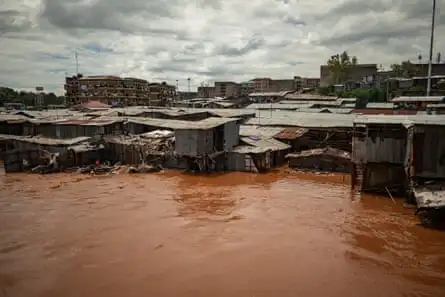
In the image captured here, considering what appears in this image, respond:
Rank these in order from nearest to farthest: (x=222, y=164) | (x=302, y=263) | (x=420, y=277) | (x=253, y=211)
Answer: (x=420, y=277) < (x=302, y=263) < (x=253, y=211) < (x=222, y=164)

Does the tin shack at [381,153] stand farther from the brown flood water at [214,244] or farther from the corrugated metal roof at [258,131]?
the corrugated metal roof at [258,131]

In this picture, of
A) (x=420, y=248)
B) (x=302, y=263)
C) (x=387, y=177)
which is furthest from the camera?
(x=387, y=177)

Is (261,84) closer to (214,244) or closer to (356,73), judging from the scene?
(356,73)

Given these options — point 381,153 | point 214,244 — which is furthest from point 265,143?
point 214,244

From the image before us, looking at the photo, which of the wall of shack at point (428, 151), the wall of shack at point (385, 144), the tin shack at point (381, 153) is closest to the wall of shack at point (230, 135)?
the tin shack at point (381, 153)

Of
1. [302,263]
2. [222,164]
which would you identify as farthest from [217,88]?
[302,263]

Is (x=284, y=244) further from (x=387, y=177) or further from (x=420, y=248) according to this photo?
(x=387, y=177)
